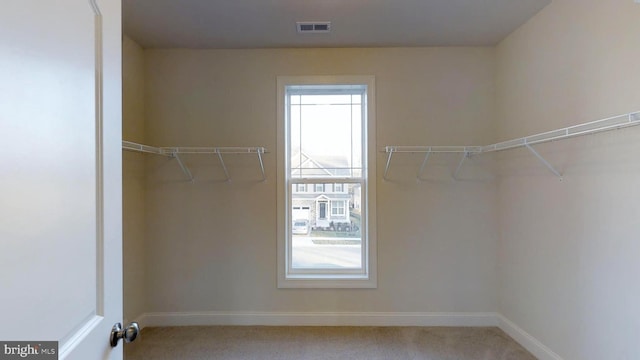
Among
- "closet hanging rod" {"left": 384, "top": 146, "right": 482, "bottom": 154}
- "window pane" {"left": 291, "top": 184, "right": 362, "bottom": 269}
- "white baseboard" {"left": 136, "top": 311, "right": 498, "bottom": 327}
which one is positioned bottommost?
"white baseboard" {"left": 136, "top": 311, "right": 498, "bottom": 327}

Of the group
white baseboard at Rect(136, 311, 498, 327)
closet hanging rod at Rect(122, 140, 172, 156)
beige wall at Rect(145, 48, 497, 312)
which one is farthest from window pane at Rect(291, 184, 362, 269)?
closet hanging rod at Rect(122, 140, 172, 156)

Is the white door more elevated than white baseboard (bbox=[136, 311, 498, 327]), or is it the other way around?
the white door

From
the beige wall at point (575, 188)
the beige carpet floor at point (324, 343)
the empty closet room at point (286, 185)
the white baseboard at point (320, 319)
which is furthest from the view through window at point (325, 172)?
the beige wall at point (575, 188)

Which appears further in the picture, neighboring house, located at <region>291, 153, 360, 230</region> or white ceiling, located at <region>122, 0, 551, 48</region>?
neighboring house, located at <region>291, 153, 360, 230</region>

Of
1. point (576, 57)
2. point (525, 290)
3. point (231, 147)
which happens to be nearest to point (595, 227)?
point (525, 290)

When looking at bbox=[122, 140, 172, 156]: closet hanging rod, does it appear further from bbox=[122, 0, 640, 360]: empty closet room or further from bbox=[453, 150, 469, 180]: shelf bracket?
bbox=[453, 150, 469, 180]: shelf bracket

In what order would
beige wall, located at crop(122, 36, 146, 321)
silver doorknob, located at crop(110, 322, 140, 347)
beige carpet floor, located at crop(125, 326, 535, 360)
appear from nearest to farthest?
silver doorknob, located at crop(110, 322, 140, 347) < beige carpet floor, located at crop(125, 326, 535, 360) < beige wall, located at crop(122, 36, 146, 321)

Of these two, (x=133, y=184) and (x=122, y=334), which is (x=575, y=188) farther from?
(x=133, y=184)

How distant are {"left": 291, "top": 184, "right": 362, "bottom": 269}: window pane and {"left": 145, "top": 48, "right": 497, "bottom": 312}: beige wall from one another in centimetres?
24

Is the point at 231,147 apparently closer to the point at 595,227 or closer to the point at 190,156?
the point at 190,156

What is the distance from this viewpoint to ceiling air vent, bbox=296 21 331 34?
2.33m

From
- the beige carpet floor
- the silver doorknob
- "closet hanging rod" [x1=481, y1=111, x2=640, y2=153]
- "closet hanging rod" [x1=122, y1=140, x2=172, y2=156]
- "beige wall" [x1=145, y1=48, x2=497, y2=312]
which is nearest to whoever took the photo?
the silver doorknob

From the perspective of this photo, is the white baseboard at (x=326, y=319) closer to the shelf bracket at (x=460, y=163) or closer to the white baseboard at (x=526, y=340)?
the white baseboard at (x=526, y=340)

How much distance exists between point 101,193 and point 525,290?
278 centimetres
